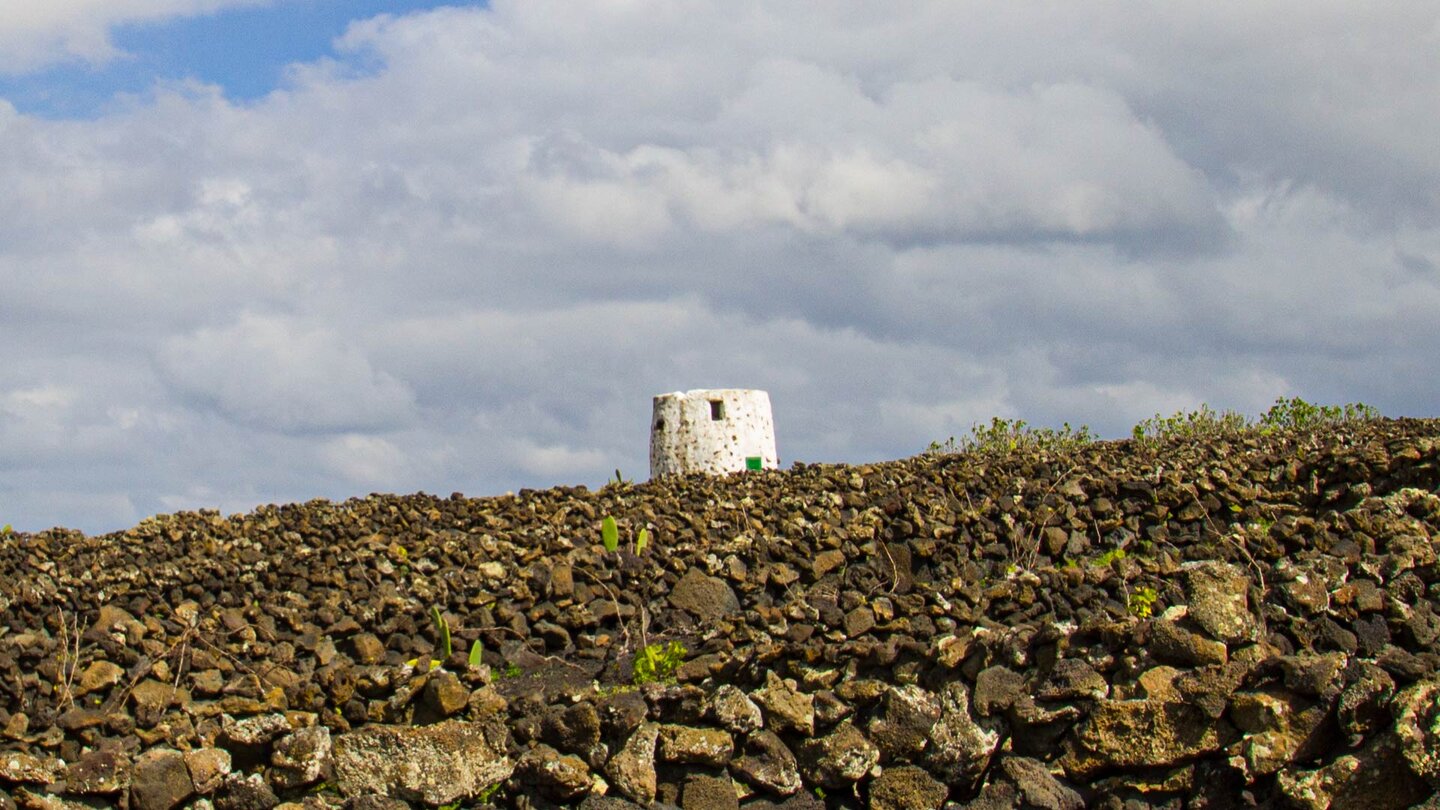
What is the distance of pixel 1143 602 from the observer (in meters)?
8.02

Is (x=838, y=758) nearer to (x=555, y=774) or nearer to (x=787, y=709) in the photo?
(x=787, y=709)

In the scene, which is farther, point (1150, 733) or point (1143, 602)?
point (1143, 602)

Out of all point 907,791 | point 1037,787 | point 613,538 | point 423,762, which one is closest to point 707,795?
point 907,791

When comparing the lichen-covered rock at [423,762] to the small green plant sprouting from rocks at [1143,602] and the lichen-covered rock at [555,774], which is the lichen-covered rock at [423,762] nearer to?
the lichen-covered rock at [555,774]

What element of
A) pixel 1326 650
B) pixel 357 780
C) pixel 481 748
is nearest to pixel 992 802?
pixel 1326 650

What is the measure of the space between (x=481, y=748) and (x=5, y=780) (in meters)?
2.12

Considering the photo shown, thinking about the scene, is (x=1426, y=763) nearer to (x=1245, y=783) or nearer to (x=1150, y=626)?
(x=1245, y=783)

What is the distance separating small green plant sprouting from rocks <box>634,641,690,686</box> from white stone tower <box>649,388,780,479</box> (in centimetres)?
837

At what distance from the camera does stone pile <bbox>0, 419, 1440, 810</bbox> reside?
22.5 feet

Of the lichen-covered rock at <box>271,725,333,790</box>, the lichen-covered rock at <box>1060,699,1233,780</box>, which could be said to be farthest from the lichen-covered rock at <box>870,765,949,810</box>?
the lichen-covered rock at <box>271,725,333,790</box>

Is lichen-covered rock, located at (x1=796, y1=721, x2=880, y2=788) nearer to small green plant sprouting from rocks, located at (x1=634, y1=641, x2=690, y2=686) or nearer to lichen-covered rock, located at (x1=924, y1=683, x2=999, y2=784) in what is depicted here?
lichen-covered rock, located at (x1=924, y1=683, x2=999, y2=784)

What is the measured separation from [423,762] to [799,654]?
1827 mm

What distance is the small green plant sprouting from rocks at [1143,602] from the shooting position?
7.71 m

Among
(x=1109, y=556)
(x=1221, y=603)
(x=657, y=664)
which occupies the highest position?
(x=1109, y=556)
